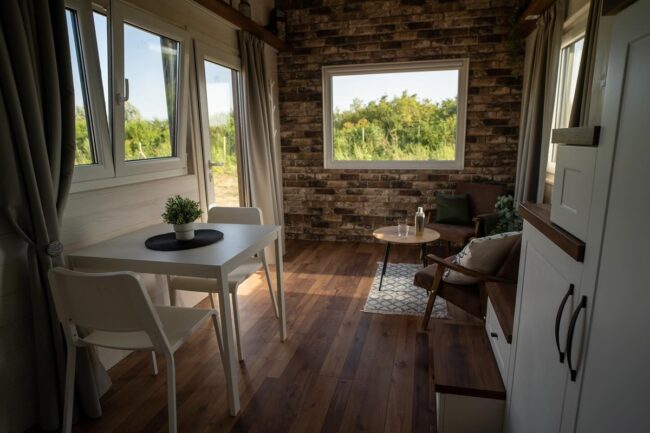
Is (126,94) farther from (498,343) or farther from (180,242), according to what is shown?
(498,343)

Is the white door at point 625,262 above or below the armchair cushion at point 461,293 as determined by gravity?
above

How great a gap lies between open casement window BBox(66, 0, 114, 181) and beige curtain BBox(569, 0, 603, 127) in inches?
99.7

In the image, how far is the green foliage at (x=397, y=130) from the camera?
4.45 meters

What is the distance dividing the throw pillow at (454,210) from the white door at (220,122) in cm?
212

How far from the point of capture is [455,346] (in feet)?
6.19

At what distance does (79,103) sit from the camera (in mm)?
2086

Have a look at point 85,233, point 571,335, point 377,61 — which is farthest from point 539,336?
point 377,61

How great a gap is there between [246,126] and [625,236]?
3474 millimetres

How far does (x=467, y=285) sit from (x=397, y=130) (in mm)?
2583

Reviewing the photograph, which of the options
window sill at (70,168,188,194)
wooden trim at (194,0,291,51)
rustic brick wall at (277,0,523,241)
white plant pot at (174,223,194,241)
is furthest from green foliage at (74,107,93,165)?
rustic brick wall at (277,0,523,241)

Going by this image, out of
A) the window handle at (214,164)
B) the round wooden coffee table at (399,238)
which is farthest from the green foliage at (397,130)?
the window handle at (214,164)

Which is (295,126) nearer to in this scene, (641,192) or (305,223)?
(305,223)

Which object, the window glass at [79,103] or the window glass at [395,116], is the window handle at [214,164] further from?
the window glass at [395,116]

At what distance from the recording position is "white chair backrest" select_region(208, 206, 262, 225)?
106 inches
